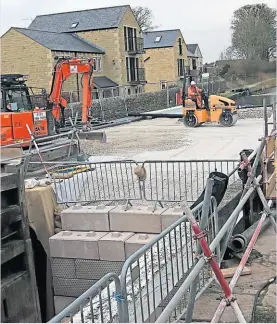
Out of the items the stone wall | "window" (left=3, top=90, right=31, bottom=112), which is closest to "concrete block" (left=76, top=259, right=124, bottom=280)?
"window" (left=3, top=90, right=31, bottom=112)

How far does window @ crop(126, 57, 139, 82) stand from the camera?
33.2 m

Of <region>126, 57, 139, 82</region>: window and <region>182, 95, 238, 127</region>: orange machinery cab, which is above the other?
<region>126, 57, 139, 82</region>: window

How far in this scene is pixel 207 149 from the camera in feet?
47.5

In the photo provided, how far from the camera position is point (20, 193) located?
5.87m

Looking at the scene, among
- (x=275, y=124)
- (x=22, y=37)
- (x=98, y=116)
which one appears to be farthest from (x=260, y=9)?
(x=22, y=37)

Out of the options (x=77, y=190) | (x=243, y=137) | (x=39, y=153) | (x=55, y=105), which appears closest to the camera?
(x=77, y=190)

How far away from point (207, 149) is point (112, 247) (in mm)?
8856

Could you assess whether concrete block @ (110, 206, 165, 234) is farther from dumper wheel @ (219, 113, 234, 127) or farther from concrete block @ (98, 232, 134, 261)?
dumper wheel @ (219, 113, 234, 127)

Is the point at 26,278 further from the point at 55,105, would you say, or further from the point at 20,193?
the point at 55,105

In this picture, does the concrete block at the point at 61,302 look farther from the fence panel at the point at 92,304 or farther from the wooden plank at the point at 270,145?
the wooden plank at the point at 270,145

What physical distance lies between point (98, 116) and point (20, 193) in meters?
19.5

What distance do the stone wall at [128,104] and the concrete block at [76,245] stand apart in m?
16.8

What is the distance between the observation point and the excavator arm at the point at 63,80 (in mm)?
14797

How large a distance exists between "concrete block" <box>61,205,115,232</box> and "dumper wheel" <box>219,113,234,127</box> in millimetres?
13887
